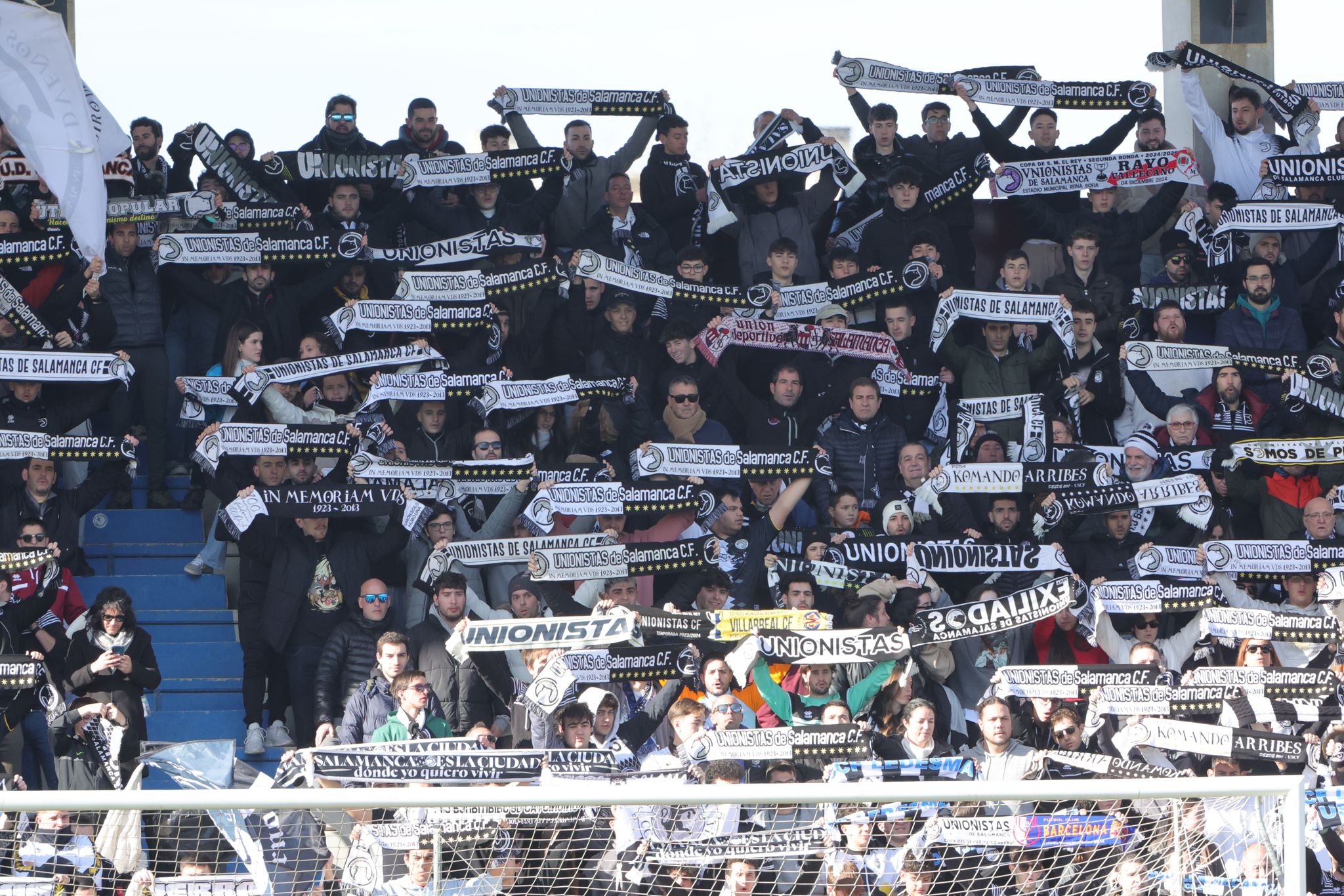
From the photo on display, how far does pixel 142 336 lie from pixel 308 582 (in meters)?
2.54

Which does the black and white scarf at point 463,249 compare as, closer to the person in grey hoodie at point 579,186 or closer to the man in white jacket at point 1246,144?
the person in grey hoodie at point 579,186

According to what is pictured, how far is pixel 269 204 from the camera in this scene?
48.6ft

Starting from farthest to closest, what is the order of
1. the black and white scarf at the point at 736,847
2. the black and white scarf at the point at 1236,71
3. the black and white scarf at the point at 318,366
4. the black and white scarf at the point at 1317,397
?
the black and white scarf at the point at 1236,71 → the black and white scarf at the point at 1317,397 → the black and white scarf at the point at 318,366 → the black and white scarf at the point at 736,847

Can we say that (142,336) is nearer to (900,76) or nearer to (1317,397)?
(900,76)

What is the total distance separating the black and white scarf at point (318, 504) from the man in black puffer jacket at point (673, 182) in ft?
11.5

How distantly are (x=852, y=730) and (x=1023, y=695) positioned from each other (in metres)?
1.22

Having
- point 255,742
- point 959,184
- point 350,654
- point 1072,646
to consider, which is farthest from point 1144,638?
point 255,742

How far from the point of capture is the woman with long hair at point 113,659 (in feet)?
38.7

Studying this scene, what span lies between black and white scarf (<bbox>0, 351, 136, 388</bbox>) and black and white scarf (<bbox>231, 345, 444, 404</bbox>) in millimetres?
819

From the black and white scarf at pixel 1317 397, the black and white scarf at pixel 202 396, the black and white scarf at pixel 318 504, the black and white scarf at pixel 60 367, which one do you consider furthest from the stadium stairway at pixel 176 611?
the black and white scarf at pixel 1317 397

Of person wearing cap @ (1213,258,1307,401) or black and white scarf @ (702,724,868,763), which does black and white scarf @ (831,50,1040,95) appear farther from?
black and white scarf @ (702,724,868,763)

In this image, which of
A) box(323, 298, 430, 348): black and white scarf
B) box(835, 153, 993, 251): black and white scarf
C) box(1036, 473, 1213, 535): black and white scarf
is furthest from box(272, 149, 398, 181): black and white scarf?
box(1036, 473, 1213, 535): black and white scarf

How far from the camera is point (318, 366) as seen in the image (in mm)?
13938

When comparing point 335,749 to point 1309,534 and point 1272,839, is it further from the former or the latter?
point 1309,534
